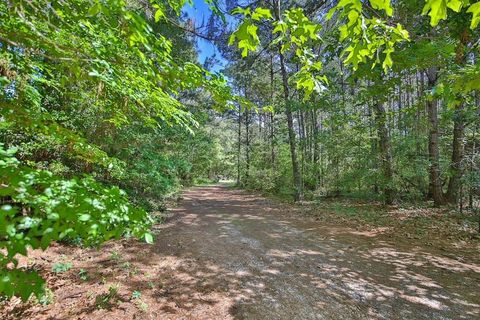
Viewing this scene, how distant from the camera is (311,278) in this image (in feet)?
14.2

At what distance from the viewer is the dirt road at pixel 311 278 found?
3473 mm

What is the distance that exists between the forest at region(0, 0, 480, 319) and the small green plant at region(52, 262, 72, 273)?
Answer: 0.10 ft

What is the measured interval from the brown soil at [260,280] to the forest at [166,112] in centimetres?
11

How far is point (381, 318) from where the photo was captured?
3293 mm

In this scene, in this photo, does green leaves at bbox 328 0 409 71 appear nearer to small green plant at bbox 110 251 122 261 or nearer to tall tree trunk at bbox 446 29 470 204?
small green plant at bbox 110 251 122 261

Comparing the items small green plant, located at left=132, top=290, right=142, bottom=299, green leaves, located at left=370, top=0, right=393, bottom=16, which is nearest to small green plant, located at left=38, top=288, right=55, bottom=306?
small green plant, located at left=132, top=290, right=142, bottom=299

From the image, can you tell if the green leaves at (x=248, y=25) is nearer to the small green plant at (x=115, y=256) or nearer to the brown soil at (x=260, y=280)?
the brown soil at (x=260, y=280)

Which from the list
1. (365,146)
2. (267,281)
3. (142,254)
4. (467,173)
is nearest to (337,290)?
(267,281)

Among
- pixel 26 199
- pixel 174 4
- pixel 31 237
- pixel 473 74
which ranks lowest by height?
pixel 31 237

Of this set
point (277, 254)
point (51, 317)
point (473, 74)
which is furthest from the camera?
point (277, 254)

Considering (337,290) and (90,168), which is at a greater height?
(90,168)

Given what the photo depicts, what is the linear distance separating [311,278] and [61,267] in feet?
13.5

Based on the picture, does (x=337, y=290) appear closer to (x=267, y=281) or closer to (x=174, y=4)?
(x=267, y=281)

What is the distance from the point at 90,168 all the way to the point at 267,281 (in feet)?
15.7
